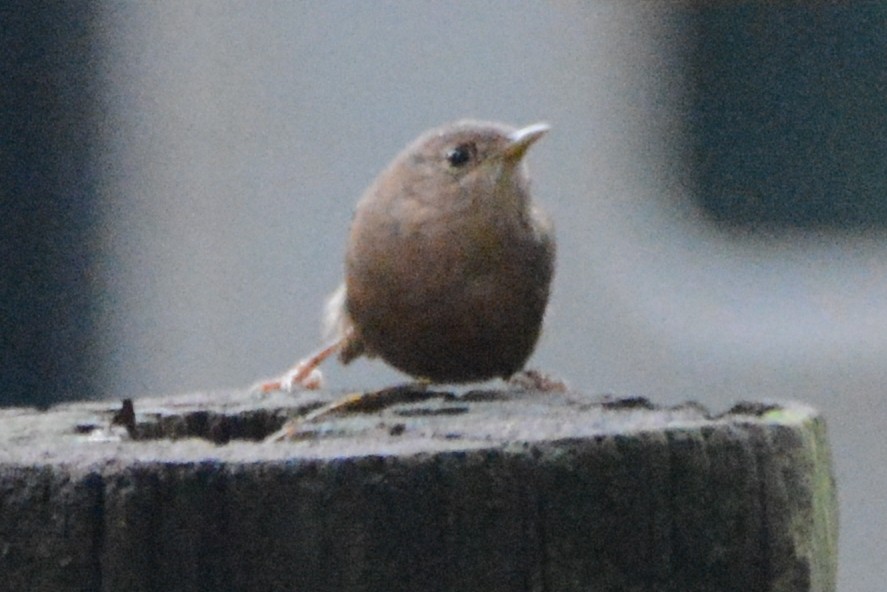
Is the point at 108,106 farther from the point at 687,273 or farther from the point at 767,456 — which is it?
the point at 767,456

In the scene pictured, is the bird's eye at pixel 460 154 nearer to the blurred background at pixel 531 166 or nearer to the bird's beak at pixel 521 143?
the bird's beak at pixel 521 143

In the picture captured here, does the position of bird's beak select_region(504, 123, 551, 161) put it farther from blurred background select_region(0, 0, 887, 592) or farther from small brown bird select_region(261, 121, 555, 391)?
blurred background select_region(0, 0, 887, 592)

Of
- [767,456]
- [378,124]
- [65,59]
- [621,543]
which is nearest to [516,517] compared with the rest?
[621,543]

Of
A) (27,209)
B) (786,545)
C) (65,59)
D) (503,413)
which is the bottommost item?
(786,545)

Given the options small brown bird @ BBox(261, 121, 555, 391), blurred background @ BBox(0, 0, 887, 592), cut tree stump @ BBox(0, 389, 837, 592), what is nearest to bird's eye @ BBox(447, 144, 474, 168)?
small brown bird @ BBox(261, 121, 555, 391)

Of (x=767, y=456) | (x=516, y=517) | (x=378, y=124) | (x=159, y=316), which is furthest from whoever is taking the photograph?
(x=159, y=316)

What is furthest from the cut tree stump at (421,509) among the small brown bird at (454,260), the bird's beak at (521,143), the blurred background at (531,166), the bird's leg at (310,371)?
the blurred background at (531,166)
